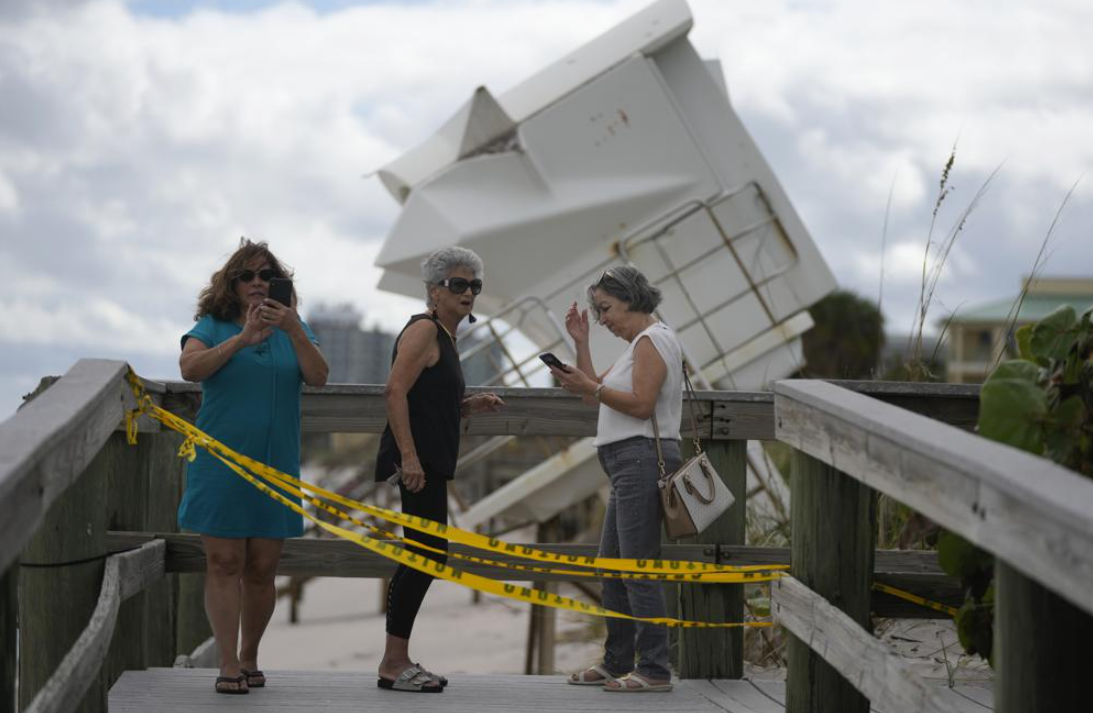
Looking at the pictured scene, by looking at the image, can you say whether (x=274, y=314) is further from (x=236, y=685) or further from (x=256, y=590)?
(x=236, y=685)

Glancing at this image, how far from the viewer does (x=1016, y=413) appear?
3.10 metres

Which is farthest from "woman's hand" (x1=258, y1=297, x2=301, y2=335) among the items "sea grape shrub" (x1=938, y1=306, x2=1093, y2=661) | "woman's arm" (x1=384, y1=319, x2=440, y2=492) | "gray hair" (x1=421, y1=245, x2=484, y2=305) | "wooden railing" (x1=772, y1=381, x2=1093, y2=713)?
"sea grape shrub" (x1=938, y1=306, x2=1093, y2=661)

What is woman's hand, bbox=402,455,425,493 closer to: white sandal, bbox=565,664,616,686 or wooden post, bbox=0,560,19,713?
white sandal, bbox=565,664,616,686

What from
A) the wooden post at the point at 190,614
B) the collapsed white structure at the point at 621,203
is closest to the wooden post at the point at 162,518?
the wooden post at the point at 190,614

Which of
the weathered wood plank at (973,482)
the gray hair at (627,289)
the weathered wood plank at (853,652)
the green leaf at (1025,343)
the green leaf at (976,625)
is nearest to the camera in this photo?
the weathered wood plank at (973,482)

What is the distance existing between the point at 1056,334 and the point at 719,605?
2.26 m

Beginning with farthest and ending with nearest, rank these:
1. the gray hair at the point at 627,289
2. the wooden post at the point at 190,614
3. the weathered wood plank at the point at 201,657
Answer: the wooden post at the point at 190,614 < the weathered wood plank at the point at 201,657 < the gray hair at the point at 627,289

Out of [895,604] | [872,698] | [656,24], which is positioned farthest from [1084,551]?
[656,24]

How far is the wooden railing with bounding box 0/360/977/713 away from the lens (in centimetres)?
339

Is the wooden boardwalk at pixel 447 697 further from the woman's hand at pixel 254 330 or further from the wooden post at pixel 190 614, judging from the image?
the wooden post at pixel 190 614

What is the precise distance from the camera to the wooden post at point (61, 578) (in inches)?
163

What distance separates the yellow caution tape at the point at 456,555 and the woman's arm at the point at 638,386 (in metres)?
0.54

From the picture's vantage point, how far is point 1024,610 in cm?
268

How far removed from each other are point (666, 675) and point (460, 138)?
265 inches
